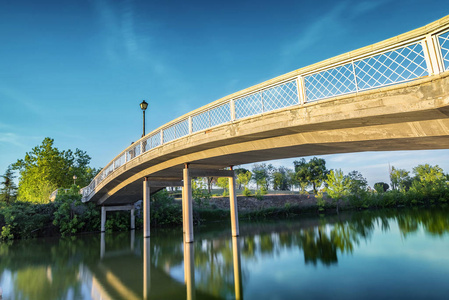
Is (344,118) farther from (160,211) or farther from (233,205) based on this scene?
(160,211)

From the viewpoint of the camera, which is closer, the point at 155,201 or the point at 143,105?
the point at 143,105

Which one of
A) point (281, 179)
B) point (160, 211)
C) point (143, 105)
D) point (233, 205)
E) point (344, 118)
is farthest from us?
point (281, 179)

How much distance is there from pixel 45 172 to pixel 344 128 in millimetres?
41515

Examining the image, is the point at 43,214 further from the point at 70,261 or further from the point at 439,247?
the point at 439,247

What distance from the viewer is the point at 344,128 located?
742cm

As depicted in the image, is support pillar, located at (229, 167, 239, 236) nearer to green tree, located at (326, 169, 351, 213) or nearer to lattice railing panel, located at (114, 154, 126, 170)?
lattice railing panel, located at (114, 154, 126, 170)

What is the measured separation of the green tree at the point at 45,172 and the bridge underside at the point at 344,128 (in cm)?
3069

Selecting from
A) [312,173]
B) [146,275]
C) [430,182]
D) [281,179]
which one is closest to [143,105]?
[146,275]

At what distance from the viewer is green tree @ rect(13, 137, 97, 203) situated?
1380 inches

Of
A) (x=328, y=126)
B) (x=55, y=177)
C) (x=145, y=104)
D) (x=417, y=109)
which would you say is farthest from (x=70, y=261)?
(x=55, y=177)

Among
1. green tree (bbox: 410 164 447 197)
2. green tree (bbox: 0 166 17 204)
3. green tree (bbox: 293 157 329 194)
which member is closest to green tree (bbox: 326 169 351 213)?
green tree (bbox: 410 164 447 197)

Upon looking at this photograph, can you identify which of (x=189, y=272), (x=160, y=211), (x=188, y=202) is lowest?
(x=189, y=272)

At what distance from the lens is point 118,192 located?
21.7 m

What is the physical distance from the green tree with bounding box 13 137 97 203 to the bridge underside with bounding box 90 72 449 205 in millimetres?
30687
